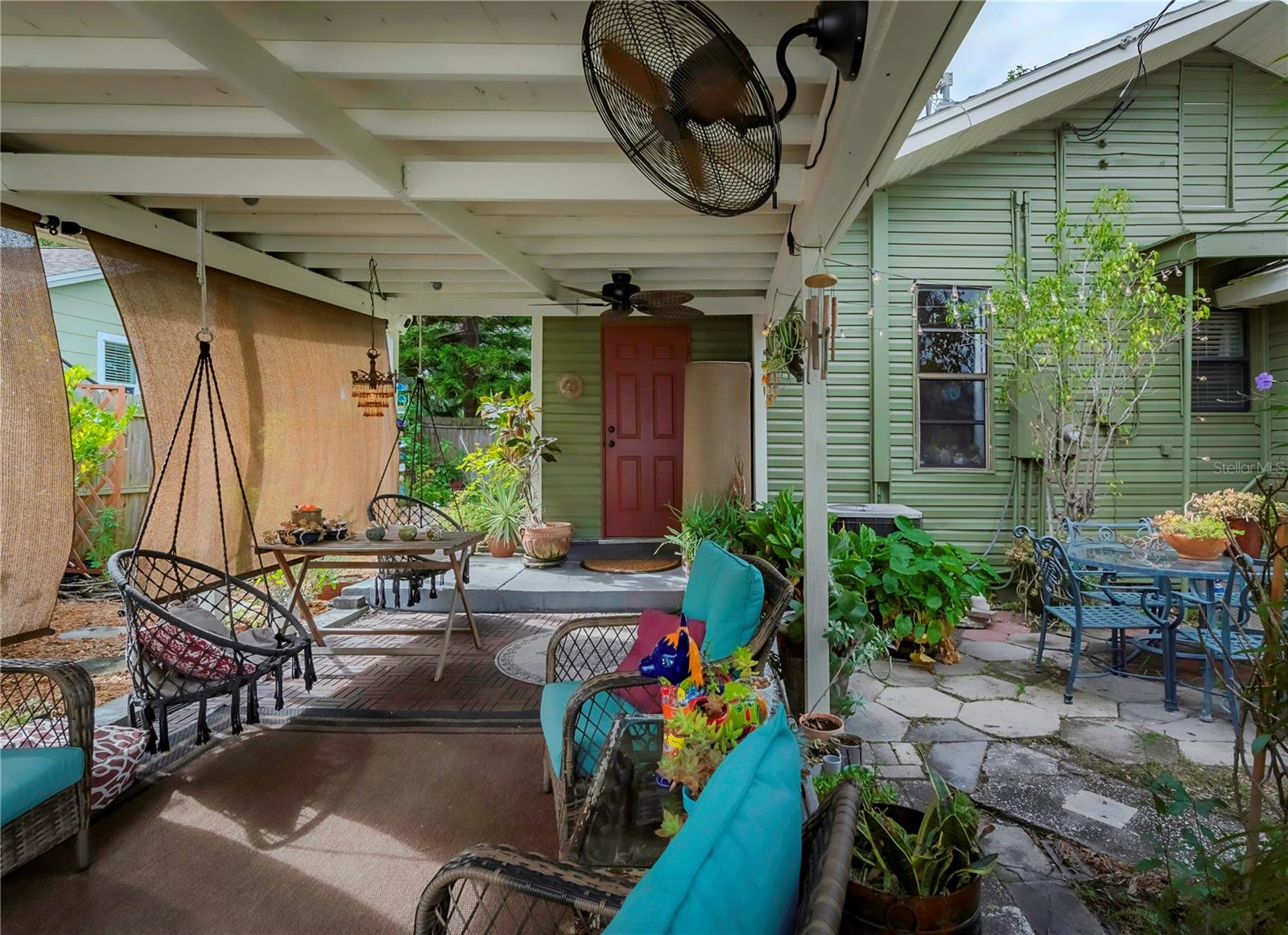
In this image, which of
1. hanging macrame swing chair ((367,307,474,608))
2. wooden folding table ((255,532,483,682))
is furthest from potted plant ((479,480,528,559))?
wooden folding table ((255,532,483,682))

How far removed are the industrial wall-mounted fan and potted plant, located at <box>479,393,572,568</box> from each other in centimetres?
394

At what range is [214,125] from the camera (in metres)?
2.49

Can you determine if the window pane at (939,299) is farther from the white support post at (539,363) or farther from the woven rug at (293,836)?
the woven rug at (293,836)

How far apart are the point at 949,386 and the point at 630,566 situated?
3313mm

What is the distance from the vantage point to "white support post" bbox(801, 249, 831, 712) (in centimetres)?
284

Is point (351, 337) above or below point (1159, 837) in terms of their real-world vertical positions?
above

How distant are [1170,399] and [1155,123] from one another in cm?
249

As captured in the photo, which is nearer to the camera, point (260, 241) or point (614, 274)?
point (260, 241)

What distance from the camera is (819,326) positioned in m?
2.87

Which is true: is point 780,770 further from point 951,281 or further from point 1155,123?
point 1155,123

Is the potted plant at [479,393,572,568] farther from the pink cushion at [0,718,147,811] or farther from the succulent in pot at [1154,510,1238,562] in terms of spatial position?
the succulent in pot at [1154,510,1238,562]

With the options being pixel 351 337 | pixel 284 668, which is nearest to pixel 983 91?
pixel 351 337

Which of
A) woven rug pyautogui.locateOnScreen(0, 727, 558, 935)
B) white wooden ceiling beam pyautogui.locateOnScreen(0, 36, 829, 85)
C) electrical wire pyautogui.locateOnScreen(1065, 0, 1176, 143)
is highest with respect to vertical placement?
electrical wire pyautogui.locateOnScreen(1065, 0, 1176, 143)

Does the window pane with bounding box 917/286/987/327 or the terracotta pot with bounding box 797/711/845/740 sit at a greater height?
the window pane with bounding box 917/286/987/327
